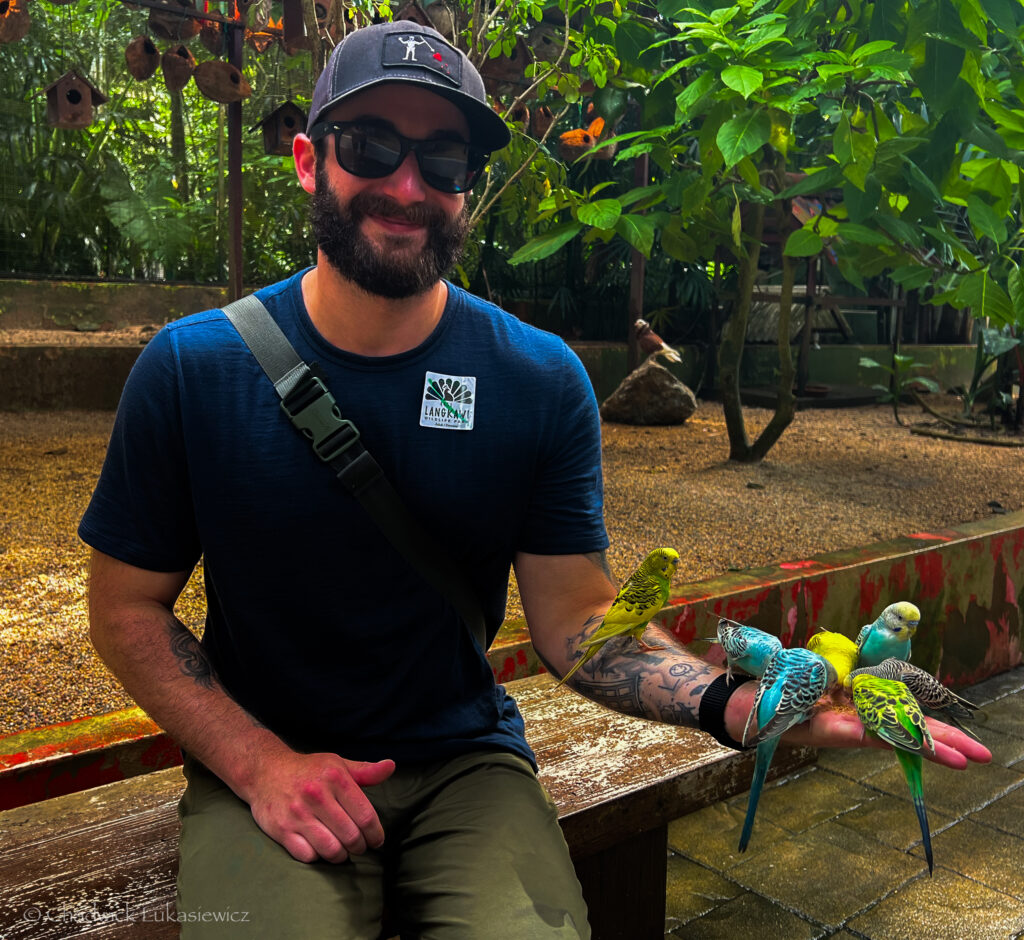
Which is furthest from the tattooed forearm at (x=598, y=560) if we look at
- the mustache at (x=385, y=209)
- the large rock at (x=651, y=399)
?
the large rock at (x=651, y=399)

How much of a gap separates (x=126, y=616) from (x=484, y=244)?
8723mm

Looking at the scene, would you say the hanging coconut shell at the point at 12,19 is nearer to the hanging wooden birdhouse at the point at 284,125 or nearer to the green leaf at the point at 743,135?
the hanging wooden birdhouse at the point at 284,125

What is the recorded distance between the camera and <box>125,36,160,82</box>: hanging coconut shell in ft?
17.8

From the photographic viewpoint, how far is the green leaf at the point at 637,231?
15.1 ft

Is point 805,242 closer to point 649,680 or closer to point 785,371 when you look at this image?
point 785,371

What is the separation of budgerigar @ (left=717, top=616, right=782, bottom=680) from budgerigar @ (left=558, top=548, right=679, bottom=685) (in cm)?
12

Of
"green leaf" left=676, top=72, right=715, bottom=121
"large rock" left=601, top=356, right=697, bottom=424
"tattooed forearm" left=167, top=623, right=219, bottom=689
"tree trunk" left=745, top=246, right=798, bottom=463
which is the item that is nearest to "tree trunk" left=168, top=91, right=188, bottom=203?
"large rock" left=601, top=356, right=697, bottom=424

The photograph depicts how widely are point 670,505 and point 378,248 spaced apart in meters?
3.66

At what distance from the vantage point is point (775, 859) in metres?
3.15

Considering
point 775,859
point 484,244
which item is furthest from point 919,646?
point 484,244

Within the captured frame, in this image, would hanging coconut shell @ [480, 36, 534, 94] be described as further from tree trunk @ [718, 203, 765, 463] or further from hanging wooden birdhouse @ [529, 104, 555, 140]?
tree trunk @ [718, 203, 765, 463]

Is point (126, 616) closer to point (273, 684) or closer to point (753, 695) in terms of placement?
point (273, 684)

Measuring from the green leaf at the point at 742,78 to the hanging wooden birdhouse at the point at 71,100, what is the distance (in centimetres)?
380

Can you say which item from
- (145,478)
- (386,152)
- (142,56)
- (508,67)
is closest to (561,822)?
(145,478)
